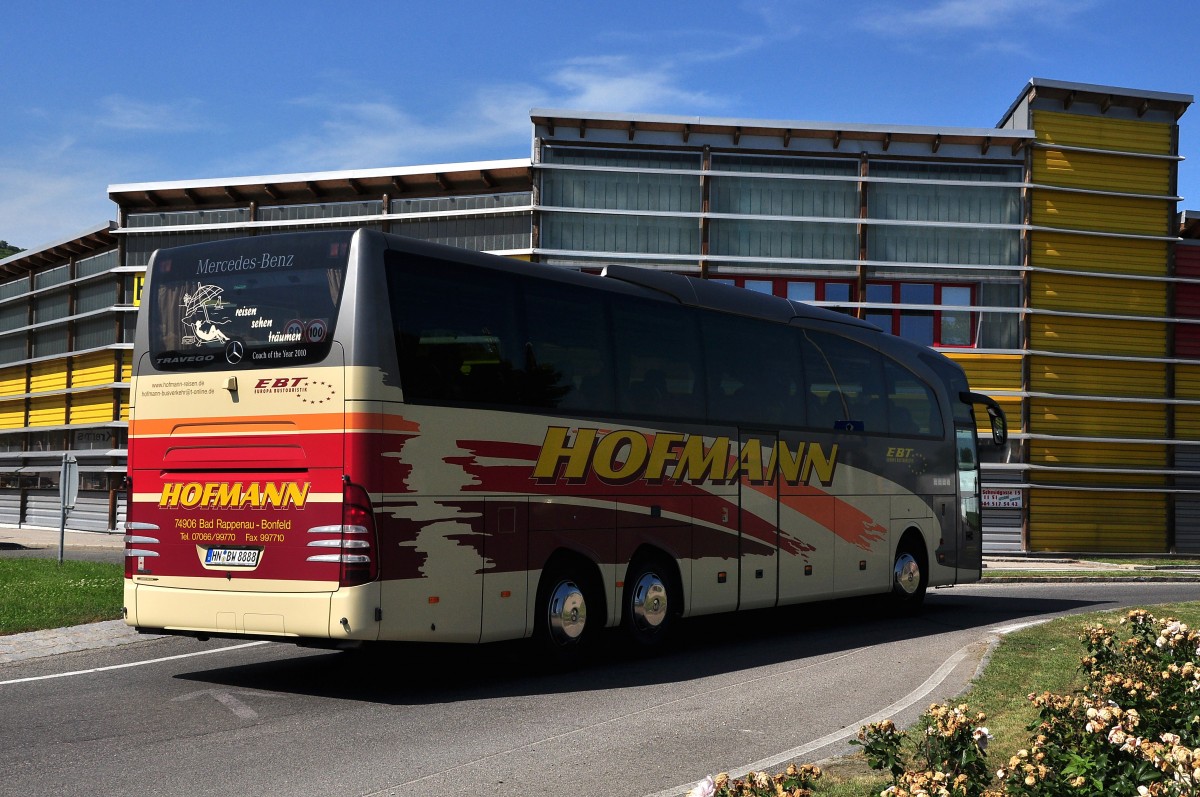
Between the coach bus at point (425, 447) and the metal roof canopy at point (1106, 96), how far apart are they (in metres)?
24.8

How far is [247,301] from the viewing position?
10406 millimetres

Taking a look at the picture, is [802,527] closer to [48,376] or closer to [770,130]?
[770,130]

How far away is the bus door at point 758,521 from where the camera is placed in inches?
552

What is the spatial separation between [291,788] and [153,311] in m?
5.36

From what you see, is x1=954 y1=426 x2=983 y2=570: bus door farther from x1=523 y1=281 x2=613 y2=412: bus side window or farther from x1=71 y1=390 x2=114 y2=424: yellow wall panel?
x1=71 y1=390 x2=114 y2=424: yellow wall panel

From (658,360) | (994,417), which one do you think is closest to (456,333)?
(658,360)

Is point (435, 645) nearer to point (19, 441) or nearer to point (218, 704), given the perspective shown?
point (218, 704)

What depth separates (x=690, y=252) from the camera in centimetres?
3456

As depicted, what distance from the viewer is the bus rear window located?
10.0 m

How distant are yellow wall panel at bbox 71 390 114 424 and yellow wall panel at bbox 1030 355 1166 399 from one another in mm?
28295

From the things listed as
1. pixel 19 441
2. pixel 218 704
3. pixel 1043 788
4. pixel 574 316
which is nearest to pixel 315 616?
pixel 218 704

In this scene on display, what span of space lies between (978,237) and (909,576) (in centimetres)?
1999

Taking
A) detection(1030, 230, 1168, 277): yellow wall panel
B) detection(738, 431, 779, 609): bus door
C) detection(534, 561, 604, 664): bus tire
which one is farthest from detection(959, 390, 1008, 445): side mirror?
detection(1030, 230, 1168, 277): yellow wall panel

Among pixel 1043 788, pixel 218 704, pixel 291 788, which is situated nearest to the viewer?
pixel 1043 788
